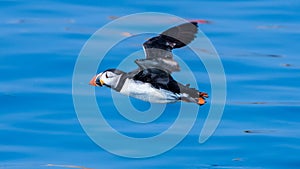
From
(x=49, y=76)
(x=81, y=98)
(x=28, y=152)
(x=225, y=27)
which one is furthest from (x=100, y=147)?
(x=225, y=27)

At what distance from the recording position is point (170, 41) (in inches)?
280

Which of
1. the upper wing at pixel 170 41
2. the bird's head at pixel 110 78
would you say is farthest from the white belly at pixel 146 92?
the upper wing at pixel 170 41

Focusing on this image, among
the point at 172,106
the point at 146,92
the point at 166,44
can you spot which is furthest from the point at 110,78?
the point at 172,106

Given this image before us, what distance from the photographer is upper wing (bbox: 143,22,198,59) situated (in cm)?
704

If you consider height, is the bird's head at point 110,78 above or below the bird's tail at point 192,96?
above

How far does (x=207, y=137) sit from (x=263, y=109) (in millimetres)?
788

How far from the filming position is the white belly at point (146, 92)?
24.5 feet

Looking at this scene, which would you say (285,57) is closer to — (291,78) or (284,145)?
(291,78)

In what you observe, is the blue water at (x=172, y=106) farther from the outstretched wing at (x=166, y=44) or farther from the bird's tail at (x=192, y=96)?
the outstretched wing at (x=166, y=44)

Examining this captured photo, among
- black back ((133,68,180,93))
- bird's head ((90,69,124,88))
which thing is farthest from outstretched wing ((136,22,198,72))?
bird's head ((90,69,124,88))

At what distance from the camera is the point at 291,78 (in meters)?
9.08

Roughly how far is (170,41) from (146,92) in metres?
0.58

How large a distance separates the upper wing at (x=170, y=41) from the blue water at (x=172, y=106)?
802mm

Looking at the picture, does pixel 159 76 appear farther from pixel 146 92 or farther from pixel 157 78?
pixel 146 92
